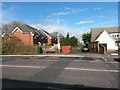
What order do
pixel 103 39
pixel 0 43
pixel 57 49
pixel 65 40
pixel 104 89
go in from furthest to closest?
1. pixel 65 40
2. pixel 103 39
3. pixel 57 49
4. pixel 0 43
5. pixel 104 89

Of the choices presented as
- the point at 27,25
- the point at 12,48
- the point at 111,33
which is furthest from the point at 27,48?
the point at 111,33

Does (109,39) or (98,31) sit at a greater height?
(98,31)

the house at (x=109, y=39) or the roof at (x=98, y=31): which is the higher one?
the roof at (x=98, y=31)

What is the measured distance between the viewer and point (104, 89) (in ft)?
28.8

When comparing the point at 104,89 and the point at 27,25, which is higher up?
the point at 27,25

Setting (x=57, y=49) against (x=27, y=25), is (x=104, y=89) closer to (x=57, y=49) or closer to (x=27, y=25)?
(x=57, y=49)

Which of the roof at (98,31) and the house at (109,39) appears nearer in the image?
the house at (109,39)

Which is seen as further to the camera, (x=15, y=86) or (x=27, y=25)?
(x=27, y=25)

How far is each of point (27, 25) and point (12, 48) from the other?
24403 millimetres

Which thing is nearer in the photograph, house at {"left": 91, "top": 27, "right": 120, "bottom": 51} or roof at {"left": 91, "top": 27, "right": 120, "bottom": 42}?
house at {"left": 91, "top": 27, "right": 120, "bottom": 51}

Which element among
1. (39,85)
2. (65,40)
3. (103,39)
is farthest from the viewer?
(65,40)

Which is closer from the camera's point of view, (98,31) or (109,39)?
(109,39)

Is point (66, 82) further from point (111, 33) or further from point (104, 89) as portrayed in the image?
point (111, 33)

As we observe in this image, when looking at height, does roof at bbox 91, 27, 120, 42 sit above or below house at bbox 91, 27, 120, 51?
above
